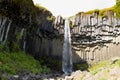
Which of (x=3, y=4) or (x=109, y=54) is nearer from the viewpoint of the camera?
(x=3, y=4)

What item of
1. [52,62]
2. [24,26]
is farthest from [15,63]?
[52,62]

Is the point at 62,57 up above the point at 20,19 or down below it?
below

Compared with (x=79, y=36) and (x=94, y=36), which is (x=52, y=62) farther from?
(x=94, y=36)

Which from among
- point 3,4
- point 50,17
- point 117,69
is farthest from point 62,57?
point 117,69

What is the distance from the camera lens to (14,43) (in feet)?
107

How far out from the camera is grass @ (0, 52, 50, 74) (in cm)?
2353

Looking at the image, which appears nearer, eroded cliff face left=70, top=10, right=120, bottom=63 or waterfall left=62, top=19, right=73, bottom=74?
eroded cliff face left=70, top=10, right=120, bottom=63

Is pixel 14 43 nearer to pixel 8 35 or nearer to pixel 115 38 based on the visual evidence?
pixel 8 35

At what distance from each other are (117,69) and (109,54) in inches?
962

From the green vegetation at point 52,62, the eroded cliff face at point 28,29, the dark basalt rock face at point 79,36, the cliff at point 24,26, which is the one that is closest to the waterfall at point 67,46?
the dark basalt rock face at point 79,36

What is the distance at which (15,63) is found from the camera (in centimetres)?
2709

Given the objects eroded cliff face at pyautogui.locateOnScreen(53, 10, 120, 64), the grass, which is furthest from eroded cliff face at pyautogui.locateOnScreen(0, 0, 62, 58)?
the grass

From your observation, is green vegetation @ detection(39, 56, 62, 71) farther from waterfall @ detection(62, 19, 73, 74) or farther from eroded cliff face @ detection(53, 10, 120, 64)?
eroded cliff face @ detection(53, 10, 120, 64)

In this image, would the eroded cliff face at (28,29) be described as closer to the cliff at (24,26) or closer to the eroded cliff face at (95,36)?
the cliff at (24,26)
